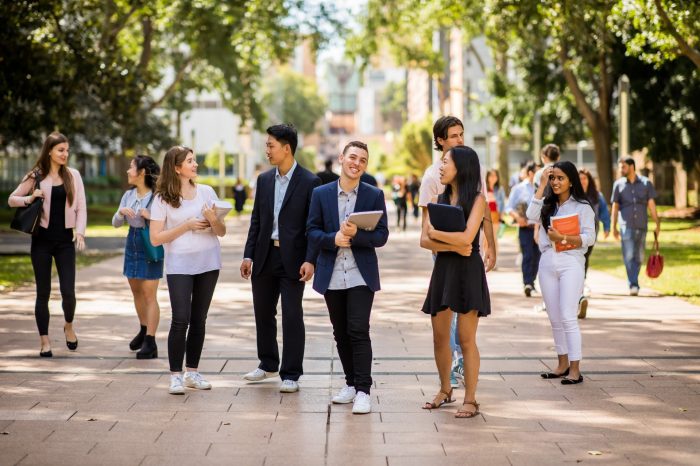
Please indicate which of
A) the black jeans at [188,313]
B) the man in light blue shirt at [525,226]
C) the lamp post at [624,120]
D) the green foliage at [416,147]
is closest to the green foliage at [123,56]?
the lamp post at [624,120]

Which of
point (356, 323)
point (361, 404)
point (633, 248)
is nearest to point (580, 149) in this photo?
point (633, 248)

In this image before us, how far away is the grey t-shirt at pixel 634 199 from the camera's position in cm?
1544

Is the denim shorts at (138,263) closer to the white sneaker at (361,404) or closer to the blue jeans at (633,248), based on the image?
the white sneaker at (361,404)

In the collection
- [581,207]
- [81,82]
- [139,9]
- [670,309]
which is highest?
[139,9]

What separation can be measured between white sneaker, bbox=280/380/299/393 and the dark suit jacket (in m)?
0.76

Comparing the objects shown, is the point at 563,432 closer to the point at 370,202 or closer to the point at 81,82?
the point at 370,202

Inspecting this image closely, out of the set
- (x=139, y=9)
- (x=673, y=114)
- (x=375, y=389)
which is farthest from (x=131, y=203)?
(x=673, y=114)

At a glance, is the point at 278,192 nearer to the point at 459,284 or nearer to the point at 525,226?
the point at 459,284

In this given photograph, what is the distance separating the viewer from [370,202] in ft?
25.9

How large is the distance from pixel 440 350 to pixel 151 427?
6.26ft

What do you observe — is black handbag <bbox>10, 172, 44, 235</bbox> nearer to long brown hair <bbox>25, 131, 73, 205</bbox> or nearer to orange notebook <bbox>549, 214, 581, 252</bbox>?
long brown hair <bbox>25, 131, 73, 205</bbox>

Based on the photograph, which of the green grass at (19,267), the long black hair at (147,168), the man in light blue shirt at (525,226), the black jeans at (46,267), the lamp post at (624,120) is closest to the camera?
the long black hair at (147,168)

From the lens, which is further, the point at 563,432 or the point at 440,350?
the point at 440,350

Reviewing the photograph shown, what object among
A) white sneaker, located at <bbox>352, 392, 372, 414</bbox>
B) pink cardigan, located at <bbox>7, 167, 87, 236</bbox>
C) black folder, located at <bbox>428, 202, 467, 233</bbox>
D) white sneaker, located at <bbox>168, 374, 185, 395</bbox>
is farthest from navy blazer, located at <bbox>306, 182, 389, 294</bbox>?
pink cardigan, located at <bbox>7, 167, 87, 236</bbox>
